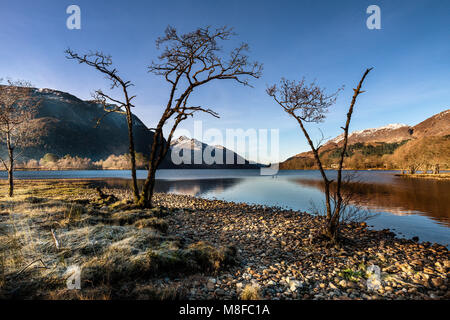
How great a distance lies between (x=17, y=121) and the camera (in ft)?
48.8

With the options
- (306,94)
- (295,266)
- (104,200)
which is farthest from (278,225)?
(104,200)

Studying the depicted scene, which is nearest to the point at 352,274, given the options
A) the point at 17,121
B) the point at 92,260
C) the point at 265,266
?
the point at 265,266

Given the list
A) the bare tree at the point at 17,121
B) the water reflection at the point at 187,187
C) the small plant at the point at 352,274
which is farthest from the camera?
the water reflection at the point at 187,187

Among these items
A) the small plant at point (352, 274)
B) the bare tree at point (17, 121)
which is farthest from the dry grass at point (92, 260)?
the bare tree at point (17, 121)

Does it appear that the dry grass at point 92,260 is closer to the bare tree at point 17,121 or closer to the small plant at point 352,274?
the small plant at point 352,274

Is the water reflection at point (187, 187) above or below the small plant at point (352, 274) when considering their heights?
below

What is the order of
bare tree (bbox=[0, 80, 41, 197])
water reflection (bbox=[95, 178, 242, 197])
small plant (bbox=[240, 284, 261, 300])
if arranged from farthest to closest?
water reflection (bbox=[95, 178, 242, 197]) < bare tree (bbox=[0, 80, 41, 197]) < small plant (bbox=[240, 284, 261, 300])

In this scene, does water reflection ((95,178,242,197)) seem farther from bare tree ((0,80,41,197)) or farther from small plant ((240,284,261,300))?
small plant ((240,284,261,300))

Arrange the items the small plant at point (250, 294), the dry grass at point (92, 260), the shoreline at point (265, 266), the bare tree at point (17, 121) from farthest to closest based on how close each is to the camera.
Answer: the bare tree at point (17, 121)
the shoreline at point (265, 266)
the small plant at point (250, 294)
the dry grass at point (92, 260)

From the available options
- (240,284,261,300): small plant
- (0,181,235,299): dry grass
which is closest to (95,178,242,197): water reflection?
(0,181,235,299): dry grass

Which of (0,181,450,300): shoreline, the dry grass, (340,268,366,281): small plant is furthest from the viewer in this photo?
(340,268,366,281): small plant

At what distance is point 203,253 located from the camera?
6184 mm

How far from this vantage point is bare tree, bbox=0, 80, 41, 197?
1449 cm

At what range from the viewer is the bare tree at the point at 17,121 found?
47.5ft
